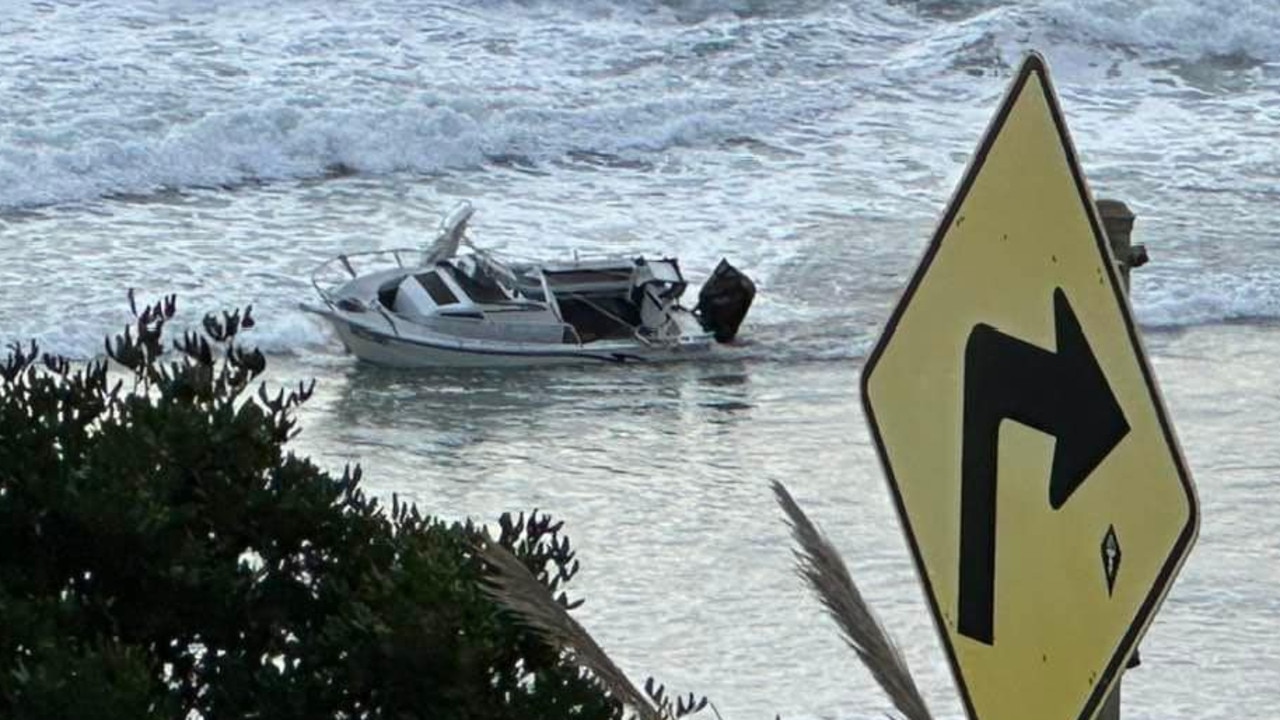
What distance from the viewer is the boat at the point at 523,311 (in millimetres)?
17844

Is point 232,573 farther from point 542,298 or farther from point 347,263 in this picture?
point 347,263

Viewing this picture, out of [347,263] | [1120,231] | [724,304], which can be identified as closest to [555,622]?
[1120,231]

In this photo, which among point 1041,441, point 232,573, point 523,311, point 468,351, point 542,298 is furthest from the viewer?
point 542,298

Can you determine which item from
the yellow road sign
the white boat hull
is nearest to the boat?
the white boat hull

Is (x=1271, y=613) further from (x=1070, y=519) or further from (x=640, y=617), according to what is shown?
(x=1070, y=519)

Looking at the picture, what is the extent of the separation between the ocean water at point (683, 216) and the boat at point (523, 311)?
0.63 feet

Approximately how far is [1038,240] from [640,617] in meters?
9.59

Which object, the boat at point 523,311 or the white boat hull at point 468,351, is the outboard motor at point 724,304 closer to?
the boat at point 523,311

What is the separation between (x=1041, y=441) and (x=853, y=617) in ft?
1.55

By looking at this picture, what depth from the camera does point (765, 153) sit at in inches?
1043

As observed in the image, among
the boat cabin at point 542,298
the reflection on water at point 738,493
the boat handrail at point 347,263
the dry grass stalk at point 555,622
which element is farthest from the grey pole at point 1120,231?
the boat handrail at point 347,263

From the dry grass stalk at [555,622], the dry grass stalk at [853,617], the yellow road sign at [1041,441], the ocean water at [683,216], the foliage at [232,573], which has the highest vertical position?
the yellow road sign at [1041,441]

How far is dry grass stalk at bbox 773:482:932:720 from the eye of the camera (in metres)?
3.03

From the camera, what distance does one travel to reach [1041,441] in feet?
8.66
